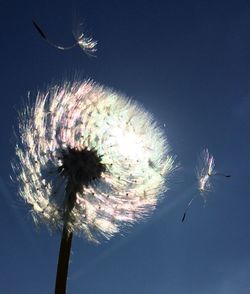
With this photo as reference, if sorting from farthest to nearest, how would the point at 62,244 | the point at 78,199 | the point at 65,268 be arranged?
the point at 78,199 → the point at 62,244 → the point at 65,268

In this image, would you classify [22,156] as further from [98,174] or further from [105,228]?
[105,228]

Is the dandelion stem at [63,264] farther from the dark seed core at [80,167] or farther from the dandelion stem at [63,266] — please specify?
the dark seed core at [80,167]

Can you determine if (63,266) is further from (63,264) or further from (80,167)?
(80,167)

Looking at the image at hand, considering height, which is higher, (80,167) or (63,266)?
(80,167)

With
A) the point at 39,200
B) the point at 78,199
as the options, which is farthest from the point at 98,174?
the point at 39,200

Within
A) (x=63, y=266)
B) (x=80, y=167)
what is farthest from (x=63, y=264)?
(x=80, y=167)

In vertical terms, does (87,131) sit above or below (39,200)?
above

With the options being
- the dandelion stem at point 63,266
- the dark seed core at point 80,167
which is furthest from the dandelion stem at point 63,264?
the dark seed core at point 80,167

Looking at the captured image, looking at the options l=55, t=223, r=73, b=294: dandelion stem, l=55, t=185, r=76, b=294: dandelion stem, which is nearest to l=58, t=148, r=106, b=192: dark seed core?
l=55, t=185, r=76, b=294: dandelion stem

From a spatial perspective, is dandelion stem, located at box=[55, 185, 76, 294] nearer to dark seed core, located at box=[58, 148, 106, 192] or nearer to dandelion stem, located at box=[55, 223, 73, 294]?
dandelion stem, located at box=[55, 223, 73, 294]
